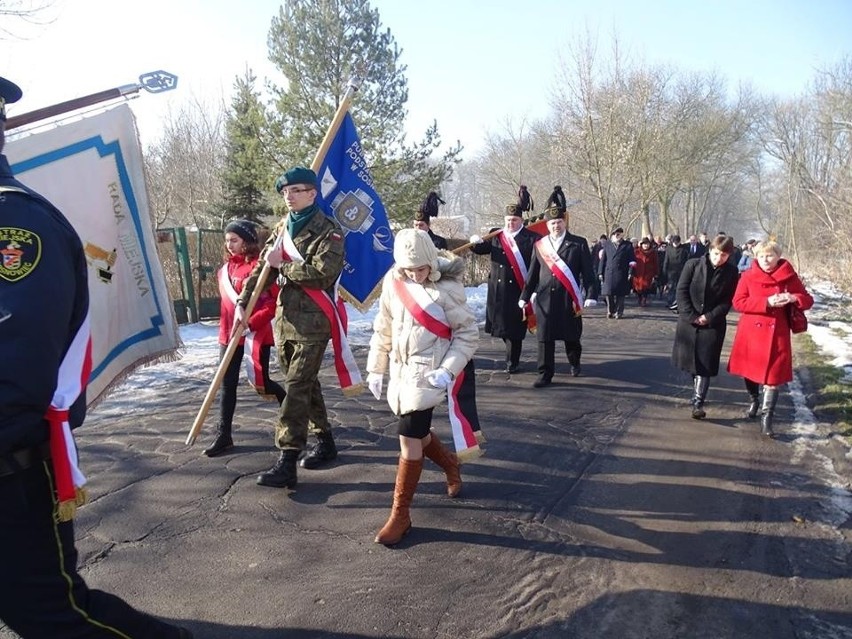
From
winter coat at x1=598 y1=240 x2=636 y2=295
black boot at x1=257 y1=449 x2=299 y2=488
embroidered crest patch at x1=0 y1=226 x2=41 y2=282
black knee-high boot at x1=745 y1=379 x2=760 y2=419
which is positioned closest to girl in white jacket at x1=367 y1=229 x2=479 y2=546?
black boot at x1=257 y1=449 x2=299 y2=488

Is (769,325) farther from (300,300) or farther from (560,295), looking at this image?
(300,300)

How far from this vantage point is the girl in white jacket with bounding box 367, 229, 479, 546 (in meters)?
3.72

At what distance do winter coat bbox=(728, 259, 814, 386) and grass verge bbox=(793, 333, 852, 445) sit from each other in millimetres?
889

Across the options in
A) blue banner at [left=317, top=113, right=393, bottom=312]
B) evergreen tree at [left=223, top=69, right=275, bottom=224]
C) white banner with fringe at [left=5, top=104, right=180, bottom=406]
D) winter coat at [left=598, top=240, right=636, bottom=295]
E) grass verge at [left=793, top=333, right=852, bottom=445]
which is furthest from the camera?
evergreen tree at [left=223, top=69, right=275, bottom=224]

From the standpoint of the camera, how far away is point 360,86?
17.4 metres

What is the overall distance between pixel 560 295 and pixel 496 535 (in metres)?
4.66

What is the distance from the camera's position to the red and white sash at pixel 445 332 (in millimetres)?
3768

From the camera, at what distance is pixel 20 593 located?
1.93m

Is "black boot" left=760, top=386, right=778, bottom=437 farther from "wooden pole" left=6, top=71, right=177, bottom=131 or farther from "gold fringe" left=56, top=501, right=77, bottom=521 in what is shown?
"gold fringe" left=56, top=501, right=77, bottom=521

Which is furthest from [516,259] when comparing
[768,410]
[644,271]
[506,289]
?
[644,271]

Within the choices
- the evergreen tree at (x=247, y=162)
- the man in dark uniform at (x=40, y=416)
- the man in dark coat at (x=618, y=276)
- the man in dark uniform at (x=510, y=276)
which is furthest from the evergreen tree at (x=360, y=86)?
the man in dark uniform at (x=40, y=416)

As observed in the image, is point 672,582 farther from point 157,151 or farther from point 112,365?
point 157,151

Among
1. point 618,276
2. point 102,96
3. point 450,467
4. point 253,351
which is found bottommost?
point 450,467

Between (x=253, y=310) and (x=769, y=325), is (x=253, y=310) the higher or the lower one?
the higher one
